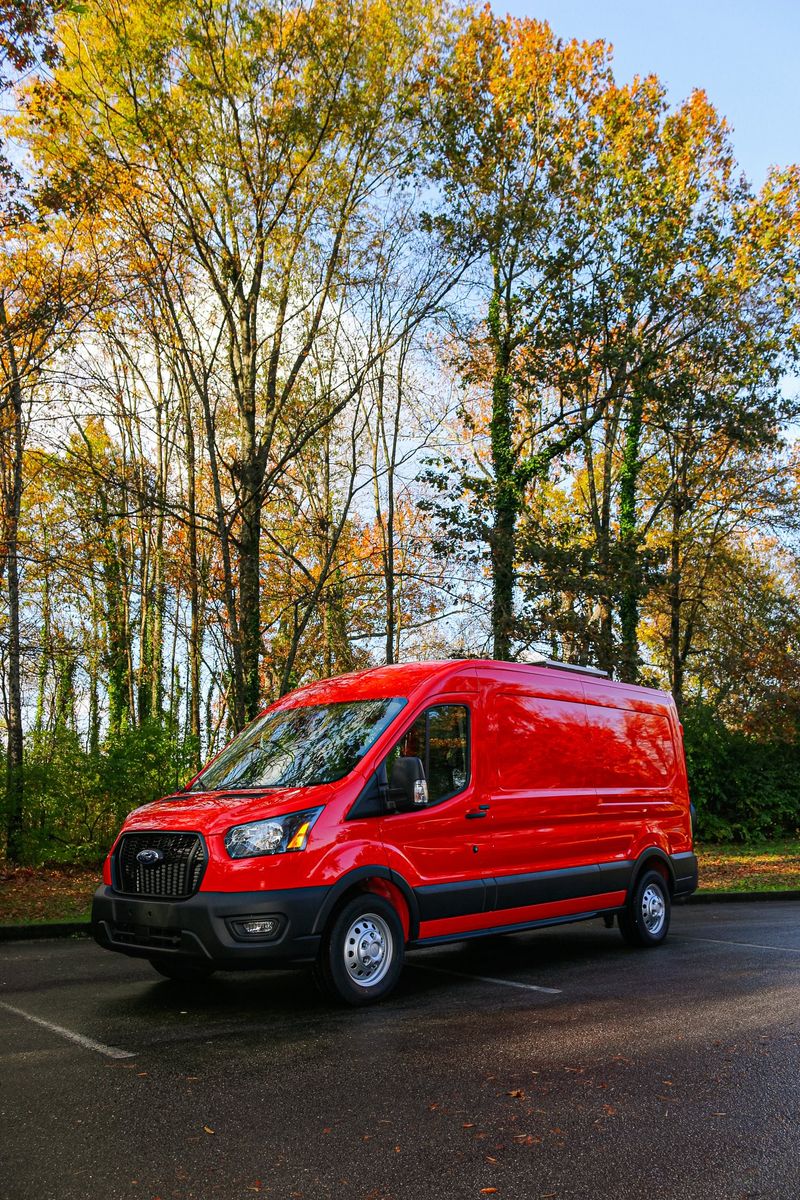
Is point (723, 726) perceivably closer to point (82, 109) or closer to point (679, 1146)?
point (82, 109)

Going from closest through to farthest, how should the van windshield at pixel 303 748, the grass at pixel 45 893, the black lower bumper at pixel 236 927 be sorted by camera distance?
1. the black lower bumper at pixel 236 927
2. the van windshield at pixel 303 748
3. the grass at pixel 45 893

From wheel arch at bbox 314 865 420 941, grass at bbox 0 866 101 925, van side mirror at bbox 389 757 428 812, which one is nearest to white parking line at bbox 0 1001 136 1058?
wheel arch at bbox 314 865 420 941

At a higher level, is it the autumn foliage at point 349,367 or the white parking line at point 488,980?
the autumn foliage at point 349,367

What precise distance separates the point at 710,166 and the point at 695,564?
10.3m

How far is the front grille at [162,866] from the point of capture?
6.63 metres

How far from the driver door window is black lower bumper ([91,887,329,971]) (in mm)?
1364

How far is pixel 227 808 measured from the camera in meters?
6.84

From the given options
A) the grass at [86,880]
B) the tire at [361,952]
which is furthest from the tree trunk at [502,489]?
the tire at [361,952]

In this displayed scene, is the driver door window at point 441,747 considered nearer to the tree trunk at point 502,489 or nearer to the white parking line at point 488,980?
the white parking line at point 488,980

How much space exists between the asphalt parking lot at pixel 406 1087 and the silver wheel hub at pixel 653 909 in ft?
5.93

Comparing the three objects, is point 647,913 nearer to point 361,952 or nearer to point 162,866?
point 361,952

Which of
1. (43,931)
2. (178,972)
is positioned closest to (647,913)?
(178,972)

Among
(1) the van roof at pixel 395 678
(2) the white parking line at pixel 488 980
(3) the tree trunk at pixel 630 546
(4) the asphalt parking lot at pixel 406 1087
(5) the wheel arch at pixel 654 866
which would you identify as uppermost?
(3) the tree trunk at pixel 630 546

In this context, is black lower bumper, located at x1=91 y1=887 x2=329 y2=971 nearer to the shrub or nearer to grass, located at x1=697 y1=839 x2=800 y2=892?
grass, located at x1=697 y1=839 x2=800 y2=892
